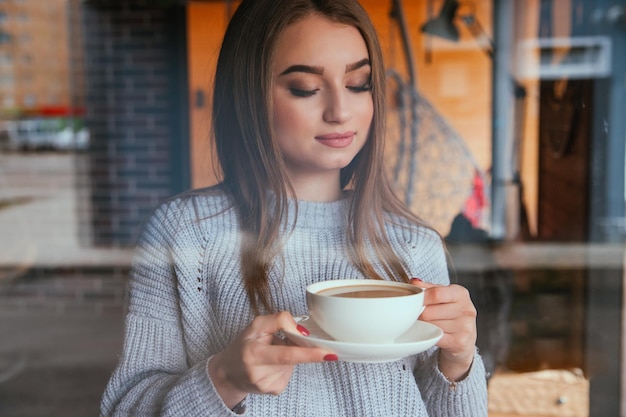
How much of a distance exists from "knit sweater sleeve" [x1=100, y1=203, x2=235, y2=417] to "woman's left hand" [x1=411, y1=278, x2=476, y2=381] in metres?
0.28

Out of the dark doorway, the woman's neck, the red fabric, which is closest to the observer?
the woman's neck

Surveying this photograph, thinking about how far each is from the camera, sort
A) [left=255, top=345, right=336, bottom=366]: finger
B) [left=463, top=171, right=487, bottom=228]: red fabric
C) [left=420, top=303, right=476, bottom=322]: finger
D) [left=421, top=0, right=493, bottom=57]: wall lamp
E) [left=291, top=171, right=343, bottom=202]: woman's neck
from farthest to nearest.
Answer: [left=421, top=0, right=493, bottom=57]: wall lamp, [left=463, top=171, right=487, bottom=228]: red fabric, [left=291, top=171, right=343, bottom=202]: woman's neck, [left=420, top=303, right=476, bottom=322]: finger, [left=255, top=345, right=336, bottom=366]: finger

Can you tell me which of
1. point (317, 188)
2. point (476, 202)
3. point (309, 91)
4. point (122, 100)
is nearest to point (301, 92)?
point (309, 91)

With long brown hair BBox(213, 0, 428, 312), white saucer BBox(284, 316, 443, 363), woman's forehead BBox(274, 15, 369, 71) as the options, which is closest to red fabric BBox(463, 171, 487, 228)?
long brown hair BBox(213, 0, 428, 312)

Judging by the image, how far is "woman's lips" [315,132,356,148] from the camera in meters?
0.81

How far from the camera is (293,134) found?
816mm

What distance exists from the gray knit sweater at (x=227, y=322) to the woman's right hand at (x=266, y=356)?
0.13m

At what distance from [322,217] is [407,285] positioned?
191 mm

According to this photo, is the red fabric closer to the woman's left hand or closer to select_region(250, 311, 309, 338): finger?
the woman's left hand

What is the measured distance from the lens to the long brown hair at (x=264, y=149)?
81cm

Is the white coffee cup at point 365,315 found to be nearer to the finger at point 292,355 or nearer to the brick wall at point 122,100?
the finger at point 292,355

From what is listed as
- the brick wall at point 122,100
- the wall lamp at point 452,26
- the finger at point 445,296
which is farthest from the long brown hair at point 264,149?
the wall lamp at point 452,26

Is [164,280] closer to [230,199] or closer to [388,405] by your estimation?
[230,199]

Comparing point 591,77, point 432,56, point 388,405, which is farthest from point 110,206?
point 388,405
